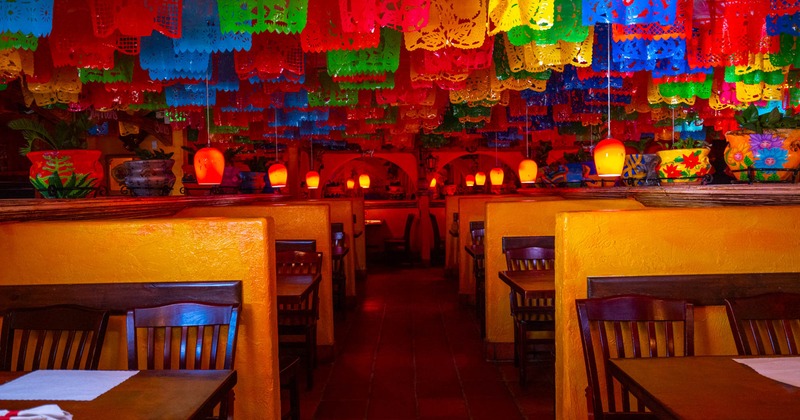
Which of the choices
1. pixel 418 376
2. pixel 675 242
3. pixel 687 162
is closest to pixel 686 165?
pixel 687 162

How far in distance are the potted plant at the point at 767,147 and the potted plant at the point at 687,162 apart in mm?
1247

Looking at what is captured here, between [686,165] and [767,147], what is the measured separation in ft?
4.66

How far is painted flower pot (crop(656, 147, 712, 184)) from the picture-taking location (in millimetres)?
4938

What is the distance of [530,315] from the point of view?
15.5 feet

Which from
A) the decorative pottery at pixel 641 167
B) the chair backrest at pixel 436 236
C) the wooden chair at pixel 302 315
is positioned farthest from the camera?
the chair backrest at pixel 436 236

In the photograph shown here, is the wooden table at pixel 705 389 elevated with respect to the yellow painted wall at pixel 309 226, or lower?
lower

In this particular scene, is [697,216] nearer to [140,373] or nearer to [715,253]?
[715,253]

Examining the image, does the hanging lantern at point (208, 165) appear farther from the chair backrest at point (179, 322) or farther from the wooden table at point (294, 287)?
the chair backrest at point (179, 322)

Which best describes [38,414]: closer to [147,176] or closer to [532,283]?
[532,283]

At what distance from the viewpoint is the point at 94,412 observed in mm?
1622

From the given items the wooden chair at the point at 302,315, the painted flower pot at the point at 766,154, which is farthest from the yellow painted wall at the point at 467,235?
the painted flower pot at the point at 766,154

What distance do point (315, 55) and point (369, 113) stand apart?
162 cm

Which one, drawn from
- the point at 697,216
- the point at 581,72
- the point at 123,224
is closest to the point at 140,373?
the point at 123,224

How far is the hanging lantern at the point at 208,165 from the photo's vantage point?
16.3 ft
